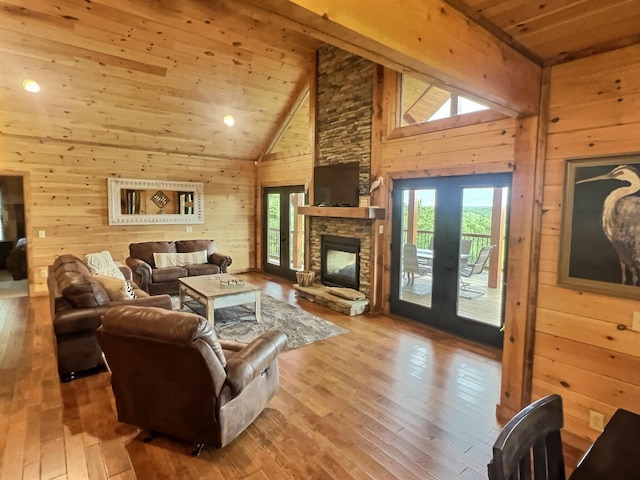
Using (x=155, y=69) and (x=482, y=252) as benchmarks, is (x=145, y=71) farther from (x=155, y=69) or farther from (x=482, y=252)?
(x=482, y=252)

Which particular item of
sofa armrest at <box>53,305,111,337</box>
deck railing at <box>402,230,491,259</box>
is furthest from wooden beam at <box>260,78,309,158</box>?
sofa armrest at <box>53,305,111,337</box>

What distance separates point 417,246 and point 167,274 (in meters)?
4.16

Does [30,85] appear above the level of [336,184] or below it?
above

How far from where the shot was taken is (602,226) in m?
2.22

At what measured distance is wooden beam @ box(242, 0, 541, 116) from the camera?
1.22 m

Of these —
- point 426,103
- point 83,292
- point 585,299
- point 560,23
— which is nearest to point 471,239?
point 426,103

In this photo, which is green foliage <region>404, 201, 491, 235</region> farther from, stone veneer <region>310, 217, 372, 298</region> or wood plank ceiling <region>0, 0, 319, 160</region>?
wood plank ceiling <region>0, 0, 319, 160</region>

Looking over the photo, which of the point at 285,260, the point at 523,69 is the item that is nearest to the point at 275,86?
the point at 285,260

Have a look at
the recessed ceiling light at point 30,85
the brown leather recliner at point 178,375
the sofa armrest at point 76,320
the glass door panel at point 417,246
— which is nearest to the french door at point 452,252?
the glass door panel at point 417,246

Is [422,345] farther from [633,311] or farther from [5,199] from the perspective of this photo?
[5,199]

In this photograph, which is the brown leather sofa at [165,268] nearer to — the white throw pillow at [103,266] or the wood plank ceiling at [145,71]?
the white throw pillow at [103,266]

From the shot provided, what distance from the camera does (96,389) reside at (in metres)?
3.13

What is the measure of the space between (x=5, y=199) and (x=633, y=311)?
11167 millimetres

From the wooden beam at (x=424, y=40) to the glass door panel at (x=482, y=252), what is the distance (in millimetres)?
2141
